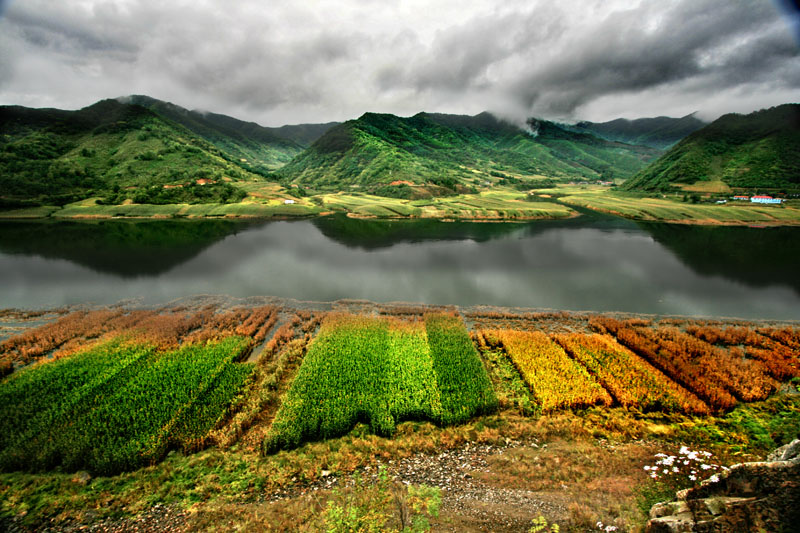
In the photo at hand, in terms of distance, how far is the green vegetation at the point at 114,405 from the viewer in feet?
49.7

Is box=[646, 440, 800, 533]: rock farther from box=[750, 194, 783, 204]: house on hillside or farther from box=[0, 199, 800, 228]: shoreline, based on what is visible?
box=[750, 194, 783, 204]: house on hillside

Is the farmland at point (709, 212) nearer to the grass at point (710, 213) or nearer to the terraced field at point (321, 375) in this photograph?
the grass at point (710, 213)

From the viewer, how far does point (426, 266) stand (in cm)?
5109

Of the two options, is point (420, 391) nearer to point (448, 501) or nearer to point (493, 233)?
point (448, 501)

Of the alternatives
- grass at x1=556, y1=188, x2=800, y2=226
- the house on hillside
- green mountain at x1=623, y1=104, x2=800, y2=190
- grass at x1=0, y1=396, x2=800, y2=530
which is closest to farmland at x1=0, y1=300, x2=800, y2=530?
grass at x1=0, y1=396, x2=800, y2=530

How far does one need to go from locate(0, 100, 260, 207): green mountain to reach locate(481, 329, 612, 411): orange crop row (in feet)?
391

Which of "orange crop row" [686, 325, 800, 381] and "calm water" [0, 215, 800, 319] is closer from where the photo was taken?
"orange crop row" [686, 325, 800, 381]

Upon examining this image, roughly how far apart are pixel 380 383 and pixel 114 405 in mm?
15989

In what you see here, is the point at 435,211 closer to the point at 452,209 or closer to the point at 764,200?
the point at 452,209

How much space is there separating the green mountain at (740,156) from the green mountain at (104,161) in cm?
19254

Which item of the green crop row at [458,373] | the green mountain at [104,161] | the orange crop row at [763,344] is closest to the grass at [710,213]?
the orange crop row at [763,344]

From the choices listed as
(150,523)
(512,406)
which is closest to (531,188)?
(512,406)

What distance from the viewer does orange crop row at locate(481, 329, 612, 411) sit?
65.2 ft

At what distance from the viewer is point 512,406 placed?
782 inches
